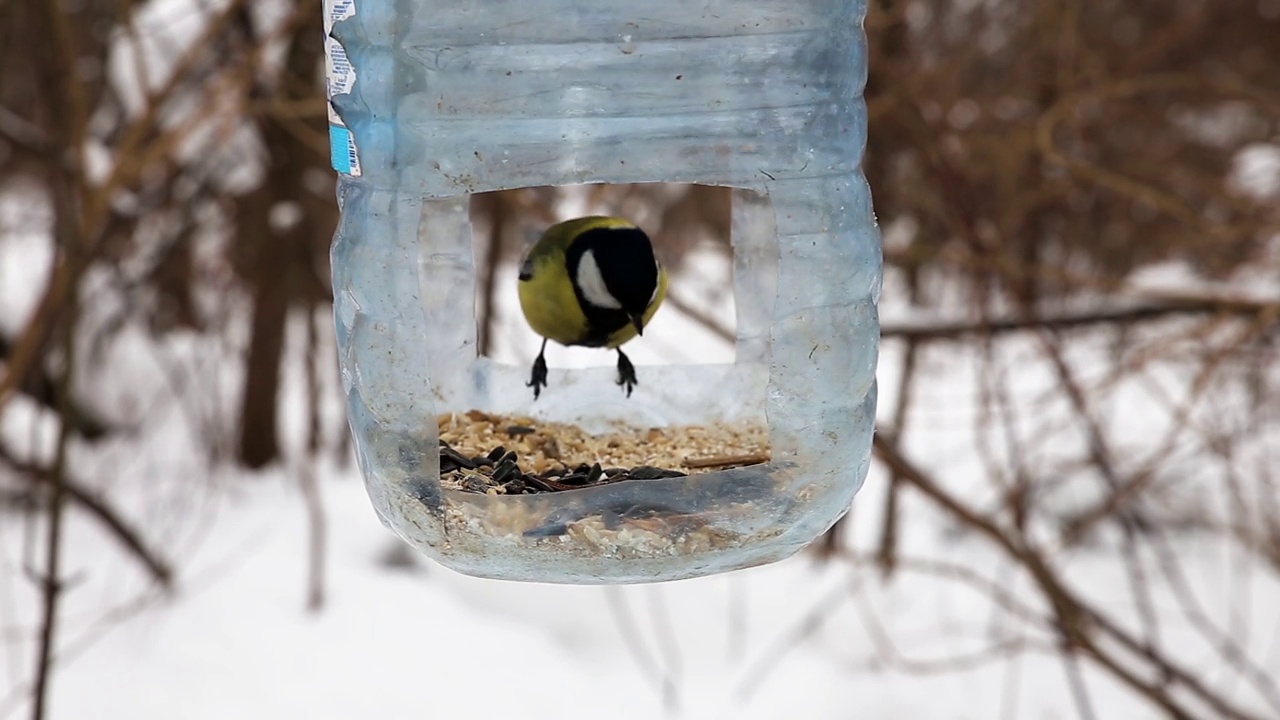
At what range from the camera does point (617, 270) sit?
161cm

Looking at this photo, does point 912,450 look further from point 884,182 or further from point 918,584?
point 884,182

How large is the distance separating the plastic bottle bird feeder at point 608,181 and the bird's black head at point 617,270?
8.4 inches

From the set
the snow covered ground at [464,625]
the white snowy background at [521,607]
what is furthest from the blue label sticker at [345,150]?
the snow covered ground at [464,625]

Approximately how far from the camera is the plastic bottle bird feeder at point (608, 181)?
135cm

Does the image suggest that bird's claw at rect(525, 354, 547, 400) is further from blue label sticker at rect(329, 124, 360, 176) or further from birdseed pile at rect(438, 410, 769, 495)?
blue label sticker at rect(329, 124, 360, 176)

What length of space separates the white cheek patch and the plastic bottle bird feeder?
25 cm

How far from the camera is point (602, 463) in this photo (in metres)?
1.57

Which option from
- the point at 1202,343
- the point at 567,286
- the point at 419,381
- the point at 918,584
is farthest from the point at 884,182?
the point at 419,381

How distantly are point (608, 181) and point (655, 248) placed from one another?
1758mm

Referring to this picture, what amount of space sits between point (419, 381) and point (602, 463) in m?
0.27

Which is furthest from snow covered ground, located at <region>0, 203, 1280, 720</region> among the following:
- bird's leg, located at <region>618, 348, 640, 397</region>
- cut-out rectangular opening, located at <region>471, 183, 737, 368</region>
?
bird's leg, located at <region>618, 348, 640, 397</region>

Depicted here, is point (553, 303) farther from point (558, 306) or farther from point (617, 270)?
point (617, 270)

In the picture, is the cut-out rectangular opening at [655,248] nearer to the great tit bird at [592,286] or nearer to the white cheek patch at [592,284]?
the great tit bird at [592,286]

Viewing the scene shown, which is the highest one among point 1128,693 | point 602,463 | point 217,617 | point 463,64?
point 463,64
